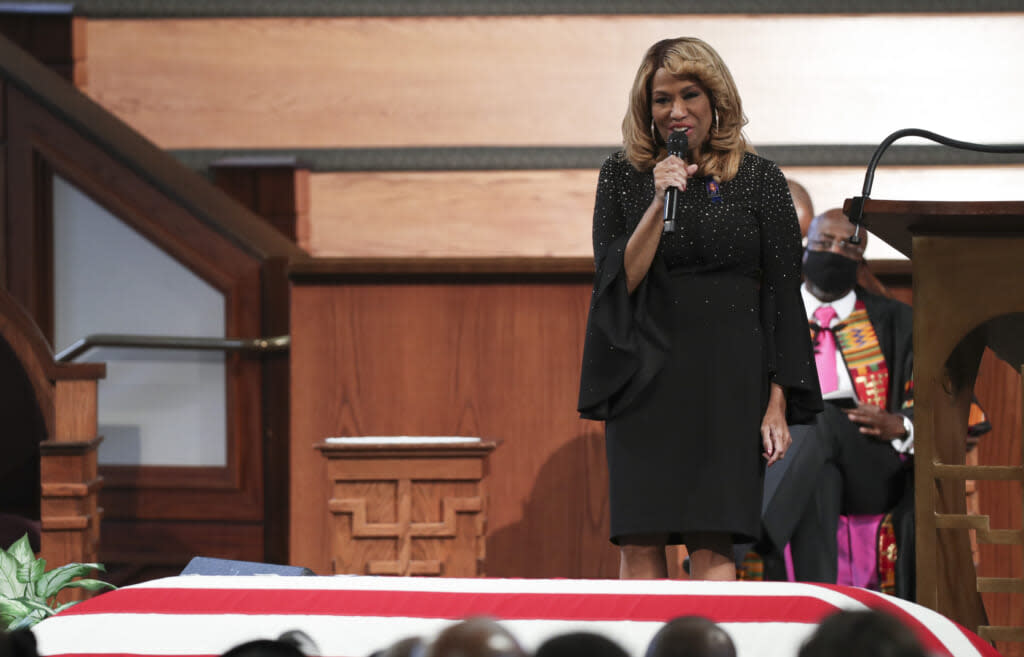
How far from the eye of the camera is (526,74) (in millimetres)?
4922

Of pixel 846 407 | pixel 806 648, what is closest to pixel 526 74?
pixel 846 407

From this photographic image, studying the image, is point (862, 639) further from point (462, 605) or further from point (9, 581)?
point (9, 581)

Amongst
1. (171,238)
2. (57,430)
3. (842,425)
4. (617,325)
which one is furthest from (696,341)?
(171,238)

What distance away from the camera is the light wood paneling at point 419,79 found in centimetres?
488

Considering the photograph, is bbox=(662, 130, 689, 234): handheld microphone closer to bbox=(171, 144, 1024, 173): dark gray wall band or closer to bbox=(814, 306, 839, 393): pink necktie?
bbox=(814, 306, 839, 393): pink necktie

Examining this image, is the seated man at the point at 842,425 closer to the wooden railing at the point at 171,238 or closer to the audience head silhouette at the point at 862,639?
the wooden railing at the point at 171,238

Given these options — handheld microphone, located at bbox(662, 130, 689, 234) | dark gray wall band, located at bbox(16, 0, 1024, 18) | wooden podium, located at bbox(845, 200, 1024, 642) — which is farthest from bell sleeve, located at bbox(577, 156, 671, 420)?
dark gray wall band, located at bbox(16, 0, 1024, 18)

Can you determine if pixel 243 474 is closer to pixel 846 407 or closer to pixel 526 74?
pixel 846 407

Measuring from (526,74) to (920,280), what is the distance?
3.47m

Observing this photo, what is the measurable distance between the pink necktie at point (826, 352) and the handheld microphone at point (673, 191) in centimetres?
95

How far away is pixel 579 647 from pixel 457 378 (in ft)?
8.32

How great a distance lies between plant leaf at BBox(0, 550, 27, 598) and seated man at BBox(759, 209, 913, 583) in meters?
1.45

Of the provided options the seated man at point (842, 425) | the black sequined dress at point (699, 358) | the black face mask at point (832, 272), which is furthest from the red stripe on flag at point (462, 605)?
the black face mask at point (832, 272)

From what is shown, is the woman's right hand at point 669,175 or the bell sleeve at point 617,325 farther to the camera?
the bell sleeve at point 617,325
